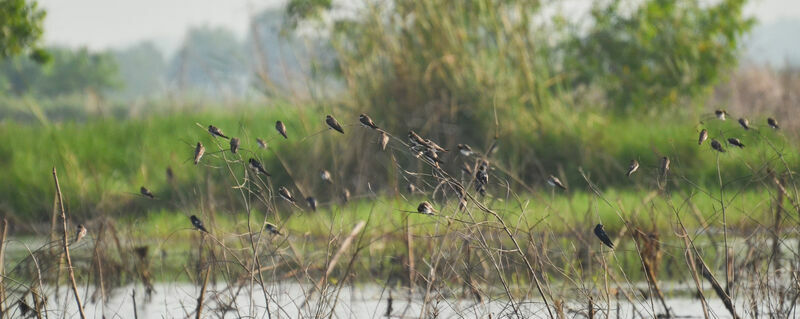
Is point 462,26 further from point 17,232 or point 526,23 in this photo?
point 17,232

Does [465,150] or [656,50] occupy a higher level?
[656,50]

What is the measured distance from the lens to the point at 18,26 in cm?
732

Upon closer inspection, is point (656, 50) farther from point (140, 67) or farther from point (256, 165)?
point (140, 67)

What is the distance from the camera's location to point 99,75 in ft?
164

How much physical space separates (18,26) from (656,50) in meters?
6.39

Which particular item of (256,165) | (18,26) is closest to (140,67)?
(18,26)

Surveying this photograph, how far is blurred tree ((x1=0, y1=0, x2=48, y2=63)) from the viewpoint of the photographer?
7.25m

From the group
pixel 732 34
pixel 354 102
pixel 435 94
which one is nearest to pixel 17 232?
pixel 354 102

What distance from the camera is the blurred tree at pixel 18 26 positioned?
725 centimetres

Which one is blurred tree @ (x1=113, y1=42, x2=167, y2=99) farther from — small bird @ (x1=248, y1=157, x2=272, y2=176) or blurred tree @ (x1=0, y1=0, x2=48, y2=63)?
small bird @ (x1=248, y1=157, x2=272, y2=176)

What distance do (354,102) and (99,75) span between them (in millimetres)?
43307

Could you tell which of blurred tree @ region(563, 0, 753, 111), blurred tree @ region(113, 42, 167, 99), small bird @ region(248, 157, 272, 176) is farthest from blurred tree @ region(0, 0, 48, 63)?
blurred tree @ region(113, 42, 167, 99)

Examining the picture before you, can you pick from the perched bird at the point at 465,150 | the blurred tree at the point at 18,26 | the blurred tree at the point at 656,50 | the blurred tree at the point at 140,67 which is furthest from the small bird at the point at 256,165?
the blurred tree at the point at 140,67

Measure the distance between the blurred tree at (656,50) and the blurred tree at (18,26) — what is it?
5351 millimetres
